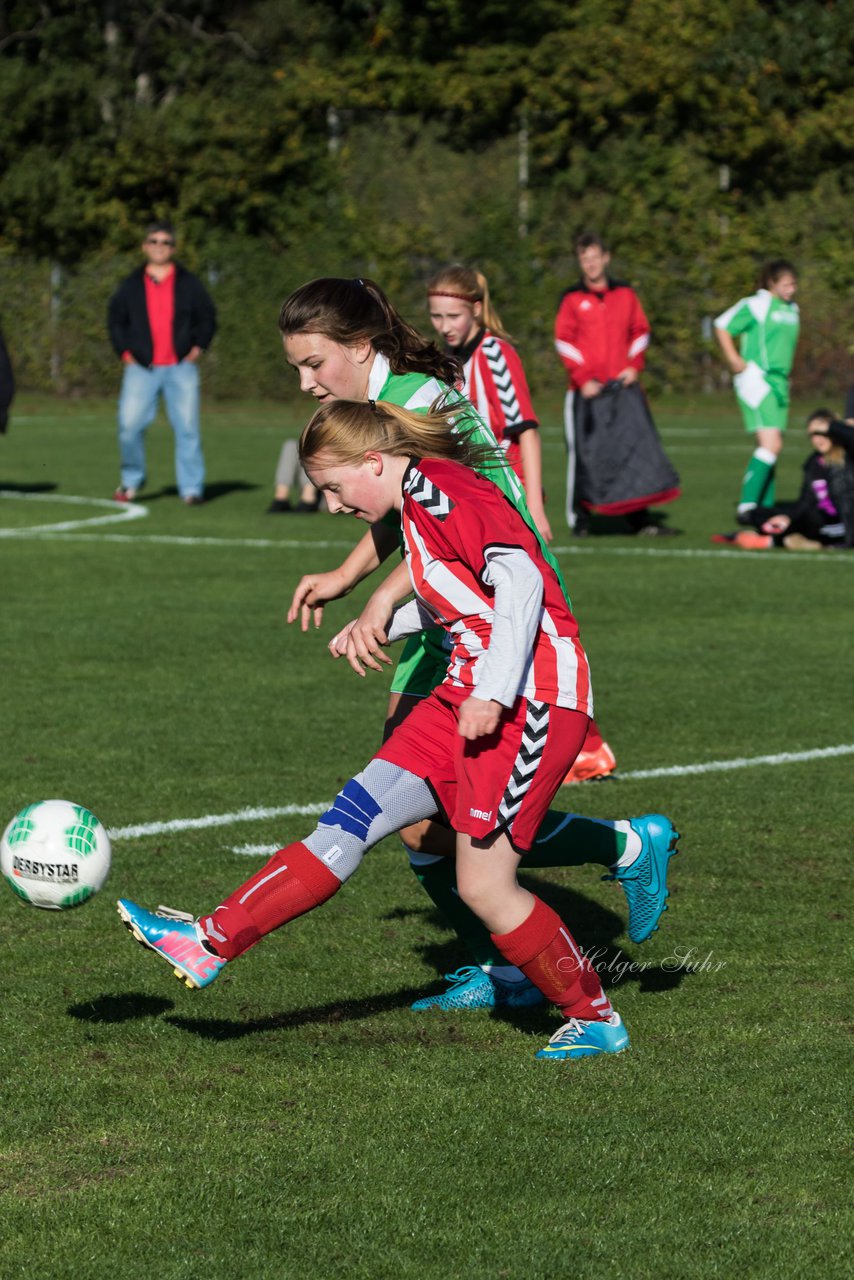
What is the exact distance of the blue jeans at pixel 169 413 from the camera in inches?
706

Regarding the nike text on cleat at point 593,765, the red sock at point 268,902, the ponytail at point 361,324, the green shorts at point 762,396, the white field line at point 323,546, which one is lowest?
the white field line at point 323,546

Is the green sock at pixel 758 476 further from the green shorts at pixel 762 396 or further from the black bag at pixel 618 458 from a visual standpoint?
the black bag at pixel 618 458

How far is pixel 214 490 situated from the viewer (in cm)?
1950

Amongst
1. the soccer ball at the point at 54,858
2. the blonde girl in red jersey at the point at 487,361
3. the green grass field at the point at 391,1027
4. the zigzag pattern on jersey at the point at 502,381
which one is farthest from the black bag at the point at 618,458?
the soccer ball at the point at 54,858

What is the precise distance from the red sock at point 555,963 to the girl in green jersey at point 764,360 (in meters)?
11.3

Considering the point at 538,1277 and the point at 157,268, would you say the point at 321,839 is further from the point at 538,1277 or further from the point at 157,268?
the point at 157,268

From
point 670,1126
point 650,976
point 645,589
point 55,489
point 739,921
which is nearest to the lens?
point 670,1126

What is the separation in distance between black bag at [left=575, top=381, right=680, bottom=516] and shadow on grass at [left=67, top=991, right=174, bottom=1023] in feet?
35.7

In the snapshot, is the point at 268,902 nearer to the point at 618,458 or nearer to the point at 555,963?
the point at 555,963

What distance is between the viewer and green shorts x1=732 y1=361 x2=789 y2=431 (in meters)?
15.9

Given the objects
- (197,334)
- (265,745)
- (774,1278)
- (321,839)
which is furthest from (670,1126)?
(197,334)

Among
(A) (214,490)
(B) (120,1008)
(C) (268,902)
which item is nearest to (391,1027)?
(C) (268,902)

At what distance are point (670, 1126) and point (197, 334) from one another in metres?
14.8

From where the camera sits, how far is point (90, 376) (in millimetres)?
35844
